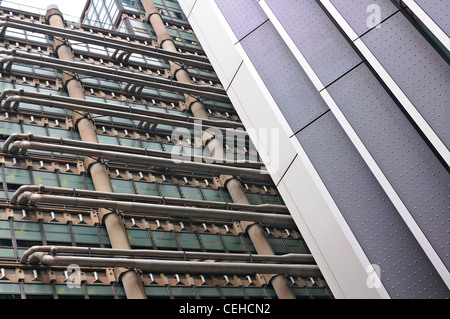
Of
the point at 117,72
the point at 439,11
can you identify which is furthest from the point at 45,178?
the point at 439,11

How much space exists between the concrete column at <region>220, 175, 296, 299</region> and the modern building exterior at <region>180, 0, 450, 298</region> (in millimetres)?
17633

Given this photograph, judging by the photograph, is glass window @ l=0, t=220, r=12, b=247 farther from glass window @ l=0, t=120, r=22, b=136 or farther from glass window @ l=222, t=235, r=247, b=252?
glass window @ l=222, t=235, r=247, b=252

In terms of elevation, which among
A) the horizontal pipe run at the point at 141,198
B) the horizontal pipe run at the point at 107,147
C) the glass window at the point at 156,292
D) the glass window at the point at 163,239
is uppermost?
the horizontal pipe run at the point at 107,147

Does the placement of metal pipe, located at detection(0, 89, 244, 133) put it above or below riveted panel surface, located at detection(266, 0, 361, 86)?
above

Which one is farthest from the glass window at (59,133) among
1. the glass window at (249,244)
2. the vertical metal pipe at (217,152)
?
the glass window at (249,244)

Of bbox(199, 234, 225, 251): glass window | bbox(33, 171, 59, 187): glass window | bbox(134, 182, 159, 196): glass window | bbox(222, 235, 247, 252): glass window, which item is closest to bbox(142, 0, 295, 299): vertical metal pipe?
bbox(222, 235, 247, 252): glass window

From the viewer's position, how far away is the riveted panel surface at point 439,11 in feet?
37.4

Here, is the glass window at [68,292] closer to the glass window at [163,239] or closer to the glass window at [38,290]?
the glass window at [38,290]

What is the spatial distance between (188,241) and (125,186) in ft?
15.8

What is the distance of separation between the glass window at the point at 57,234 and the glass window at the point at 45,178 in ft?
10.2

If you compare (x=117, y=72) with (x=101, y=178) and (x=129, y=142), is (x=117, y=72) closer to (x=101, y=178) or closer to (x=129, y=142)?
(x=129, y=142)

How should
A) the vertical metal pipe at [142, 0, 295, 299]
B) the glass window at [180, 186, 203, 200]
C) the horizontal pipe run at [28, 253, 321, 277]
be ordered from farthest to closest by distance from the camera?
the glass window at [180, 186, 203, 200] < the vertical metal pipe at [142, 0, 295, 299] < the horizontal pipe run at [28, 253, 321, 277]

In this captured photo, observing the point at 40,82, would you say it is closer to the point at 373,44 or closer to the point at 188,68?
the point at 188,68

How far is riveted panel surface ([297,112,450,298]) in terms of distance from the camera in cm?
1138
